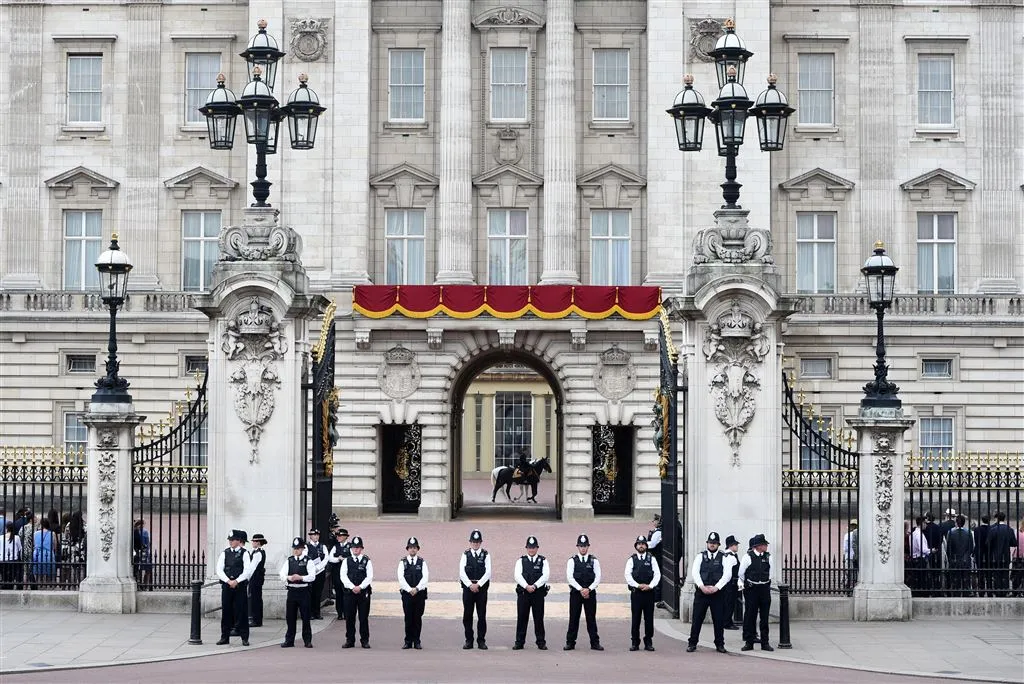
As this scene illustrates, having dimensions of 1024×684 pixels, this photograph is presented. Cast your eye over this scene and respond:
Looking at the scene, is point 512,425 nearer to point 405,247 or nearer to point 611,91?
point 405,247

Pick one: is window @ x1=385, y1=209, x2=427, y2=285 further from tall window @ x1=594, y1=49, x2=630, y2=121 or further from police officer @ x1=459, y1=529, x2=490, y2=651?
police officer @ x1=459, y1=529, x2=490, y2=651

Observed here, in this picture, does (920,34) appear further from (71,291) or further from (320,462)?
(320,462)

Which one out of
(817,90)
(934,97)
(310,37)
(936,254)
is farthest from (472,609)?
(934,97)

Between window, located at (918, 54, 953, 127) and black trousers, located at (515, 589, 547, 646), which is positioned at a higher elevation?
window, located at (918, 54, 953, 127)

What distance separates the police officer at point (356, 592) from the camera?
22.5m

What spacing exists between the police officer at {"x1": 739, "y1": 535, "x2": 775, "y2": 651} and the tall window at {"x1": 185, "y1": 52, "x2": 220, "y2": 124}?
32.2 m

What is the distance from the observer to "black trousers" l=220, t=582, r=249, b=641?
22203mm

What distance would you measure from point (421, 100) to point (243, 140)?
17.8ft

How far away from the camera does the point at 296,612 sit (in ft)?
73.1

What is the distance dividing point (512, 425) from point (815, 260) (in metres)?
22.5

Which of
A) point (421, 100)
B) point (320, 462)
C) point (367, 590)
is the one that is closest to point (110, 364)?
point (320, 462)

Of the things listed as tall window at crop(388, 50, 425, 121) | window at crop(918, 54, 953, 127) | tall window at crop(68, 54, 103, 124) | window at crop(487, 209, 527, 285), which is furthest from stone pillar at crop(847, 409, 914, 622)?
tall window at crop(68, 54, 103, 124)

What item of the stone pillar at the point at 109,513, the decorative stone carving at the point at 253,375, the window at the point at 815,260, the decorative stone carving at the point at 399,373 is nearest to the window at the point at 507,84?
the decorative stone carving at the point at 399,373

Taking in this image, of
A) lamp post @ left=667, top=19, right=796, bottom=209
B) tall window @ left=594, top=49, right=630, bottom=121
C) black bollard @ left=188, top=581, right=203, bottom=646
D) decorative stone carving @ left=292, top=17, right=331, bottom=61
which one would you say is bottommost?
black bollard @ left=188, top=581, right=203, bottom=646
